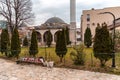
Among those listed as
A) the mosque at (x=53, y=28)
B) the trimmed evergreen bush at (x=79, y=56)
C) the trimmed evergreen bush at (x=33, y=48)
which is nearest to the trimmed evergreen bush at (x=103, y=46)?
the trimmed evergreen bush at (x=79, y=56)

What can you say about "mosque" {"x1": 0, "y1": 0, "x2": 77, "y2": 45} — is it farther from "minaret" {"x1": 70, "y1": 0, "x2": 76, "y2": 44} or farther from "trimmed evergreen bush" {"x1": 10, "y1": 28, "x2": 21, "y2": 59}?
"trimmed evergreen bush" {"x1": 10, "y1": 28, "x2": 21, "y2": 59}

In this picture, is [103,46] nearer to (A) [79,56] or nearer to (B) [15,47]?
(A) [79,56]

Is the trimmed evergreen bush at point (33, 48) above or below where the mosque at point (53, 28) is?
below

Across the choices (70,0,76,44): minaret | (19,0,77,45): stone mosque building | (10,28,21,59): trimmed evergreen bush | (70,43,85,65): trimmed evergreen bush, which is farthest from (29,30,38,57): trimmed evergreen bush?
(70,0,76,44): minaret

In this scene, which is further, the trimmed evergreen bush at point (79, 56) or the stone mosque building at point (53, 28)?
the stone mosque building at point (53, 28)

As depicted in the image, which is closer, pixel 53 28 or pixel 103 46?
pixel 103 46

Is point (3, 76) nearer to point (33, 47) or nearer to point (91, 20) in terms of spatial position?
point (33, 47)

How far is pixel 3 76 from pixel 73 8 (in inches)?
1028

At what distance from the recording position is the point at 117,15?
4384cm

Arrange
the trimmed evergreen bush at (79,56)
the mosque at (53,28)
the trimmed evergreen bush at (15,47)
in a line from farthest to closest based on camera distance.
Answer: the mosque at (53,28), the trimmed evergreen bush at (15,47), the trimmed evergreen bush at (79,56)

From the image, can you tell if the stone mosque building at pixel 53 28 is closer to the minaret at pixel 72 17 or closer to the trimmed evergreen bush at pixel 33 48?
the minaret at pixel 72 17

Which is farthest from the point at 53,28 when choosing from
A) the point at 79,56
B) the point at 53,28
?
the point at 79,56

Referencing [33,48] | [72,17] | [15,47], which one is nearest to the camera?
[33,48]

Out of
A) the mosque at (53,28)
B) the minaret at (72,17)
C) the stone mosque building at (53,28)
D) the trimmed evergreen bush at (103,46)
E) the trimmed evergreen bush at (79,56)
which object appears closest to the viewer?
the trimmed evergreen bush at (103,46)
